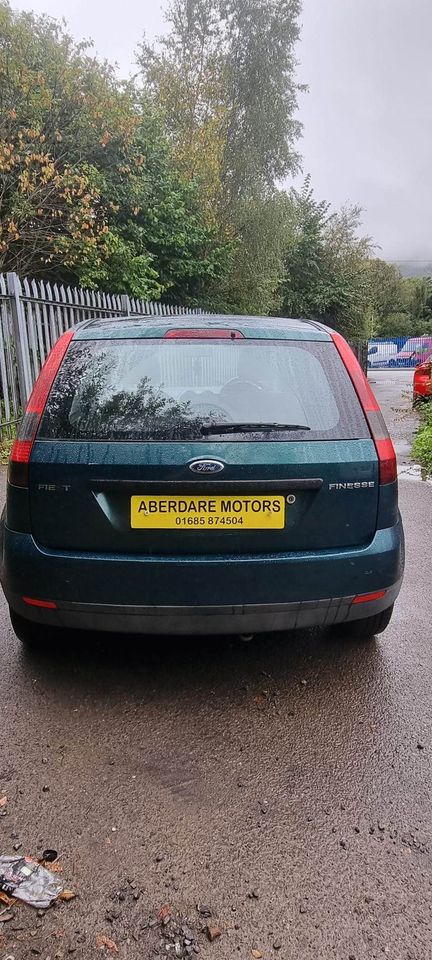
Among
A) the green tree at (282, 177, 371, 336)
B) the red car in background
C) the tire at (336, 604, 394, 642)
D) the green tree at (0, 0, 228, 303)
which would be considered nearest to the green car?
the tire at (336, 604, 394, 642)

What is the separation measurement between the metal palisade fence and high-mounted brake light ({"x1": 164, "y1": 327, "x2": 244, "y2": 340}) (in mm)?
5158

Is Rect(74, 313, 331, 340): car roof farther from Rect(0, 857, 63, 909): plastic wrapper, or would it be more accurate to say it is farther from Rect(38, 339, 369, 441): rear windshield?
Rect(0, 857, 63, 909): plastic wrapper

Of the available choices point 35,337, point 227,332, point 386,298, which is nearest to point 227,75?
point 35,337

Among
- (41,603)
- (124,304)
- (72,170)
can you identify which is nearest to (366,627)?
(41,603)

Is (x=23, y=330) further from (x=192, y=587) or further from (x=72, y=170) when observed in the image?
(x=192, y=587)

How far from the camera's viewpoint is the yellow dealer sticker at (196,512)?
2254 millimetres

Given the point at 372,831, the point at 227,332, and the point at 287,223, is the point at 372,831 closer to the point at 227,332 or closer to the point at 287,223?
the point at 227,332

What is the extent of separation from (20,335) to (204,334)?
5.67 metres

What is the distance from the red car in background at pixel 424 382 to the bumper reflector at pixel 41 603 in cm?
950

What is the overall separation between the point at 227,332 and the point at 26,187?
9328 mm

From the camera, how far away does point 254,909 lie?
5.20 ft

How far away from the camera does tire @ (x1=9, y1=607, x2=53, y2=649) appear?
2.76m

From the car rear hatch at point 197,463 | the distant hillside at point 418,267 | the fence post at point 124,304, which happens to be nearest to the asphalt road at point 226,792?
the car rear hatch at point 197,463

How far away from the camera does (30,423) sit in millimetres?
2455
